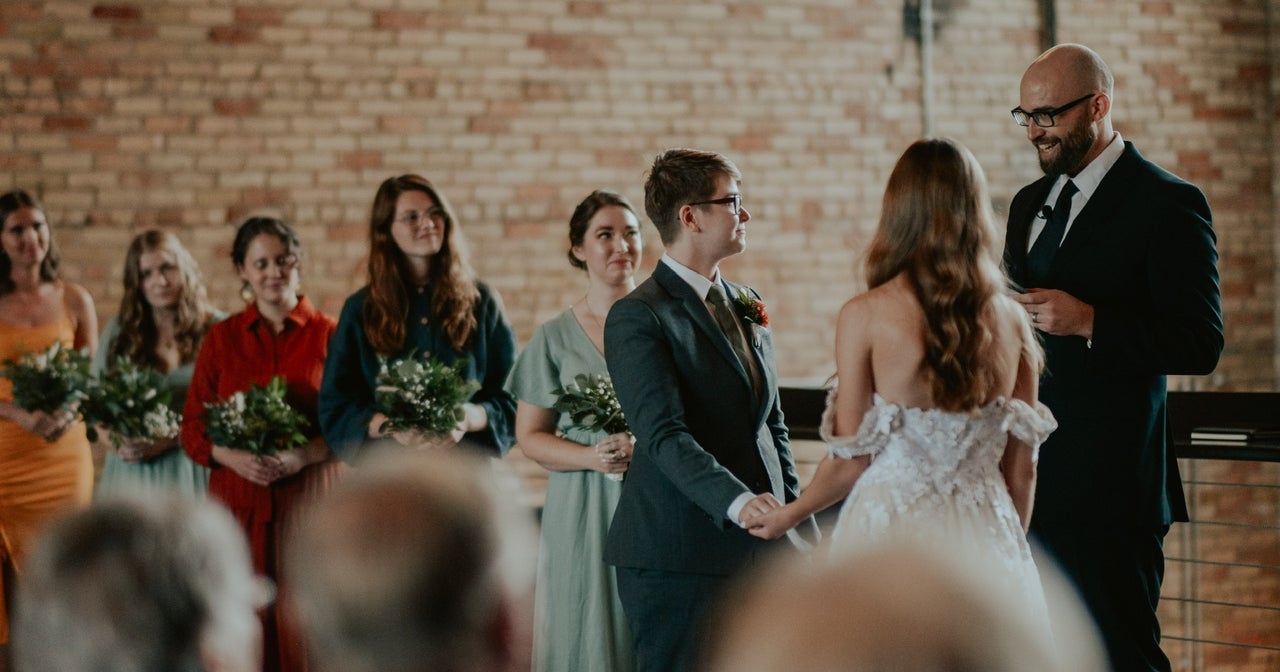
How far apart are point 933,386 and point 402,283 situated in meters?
2.38

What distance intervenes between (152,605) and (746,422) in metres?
1.99

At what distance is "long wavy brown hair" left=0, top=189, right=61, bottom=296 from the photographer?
5766 millimetres

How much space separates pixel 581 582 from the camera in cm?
426

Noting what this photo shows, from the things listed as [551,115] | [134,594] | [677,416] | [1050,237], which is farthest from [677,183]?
[551,115]

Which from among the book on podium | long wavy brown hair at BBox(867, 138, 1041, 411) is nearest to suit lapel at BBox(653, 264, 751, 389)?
long wavy brown hair at BBox(867, 138, 1041, 411)

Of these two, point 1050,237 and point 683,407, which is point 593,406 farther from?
point 1050,237

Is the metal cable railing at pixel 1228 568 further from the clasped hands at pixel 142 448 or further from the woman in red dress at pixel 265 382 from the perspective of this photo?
the clasped hands at pixel 142 448

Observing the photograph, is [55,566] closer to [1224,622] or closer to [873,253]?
[873,253]

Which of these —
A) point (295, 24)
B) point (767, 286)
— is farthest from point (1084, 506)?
point (295, 24)

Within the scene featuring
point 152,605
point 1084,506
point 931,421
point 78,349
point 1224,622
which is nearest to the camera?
point 152,605

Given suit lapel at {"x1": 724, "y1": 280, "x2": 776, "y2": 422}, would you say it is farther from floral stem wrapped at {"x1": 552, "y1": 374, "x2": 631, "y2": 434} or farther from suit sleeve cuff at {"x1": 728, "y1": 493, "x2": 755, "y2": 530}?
floral stem wrapped at {"x1": 552, "y1": 374, "x2": 631, "y2": 434}

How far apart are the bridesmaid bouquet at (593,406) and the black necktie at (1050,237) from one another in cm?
124

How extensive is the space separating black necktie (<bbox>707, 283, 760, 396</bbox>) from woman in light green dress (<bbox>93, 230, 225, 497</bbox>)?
300 cm

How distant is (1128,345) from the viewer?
336cm
